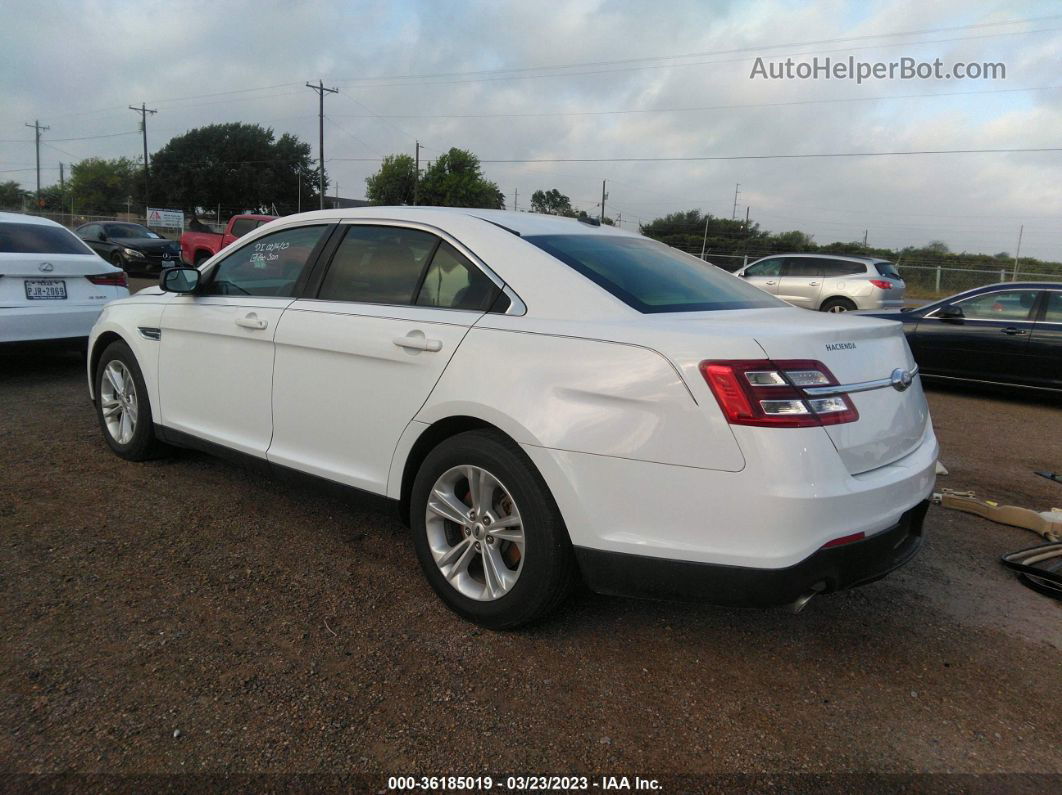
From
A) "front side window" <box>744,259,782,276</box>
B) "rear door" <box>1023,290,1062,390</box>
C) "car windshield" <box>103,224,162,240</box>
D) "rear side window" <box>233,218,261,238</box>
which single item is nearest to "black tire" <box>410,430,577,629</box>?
"rear door" <box>1023,290,1062,390</box>

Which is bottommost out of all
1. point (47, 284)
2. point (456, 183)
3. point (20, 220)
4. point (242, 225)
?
point (47, 284)

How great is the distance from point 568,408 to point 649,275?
83cm

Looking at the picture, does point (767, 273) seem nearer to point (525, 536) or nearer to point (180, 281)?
point (180, 281)

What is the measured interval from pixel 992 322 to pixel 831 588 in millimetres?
7200

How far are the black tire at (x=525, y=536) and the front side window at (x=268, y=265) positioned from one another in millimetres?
1411

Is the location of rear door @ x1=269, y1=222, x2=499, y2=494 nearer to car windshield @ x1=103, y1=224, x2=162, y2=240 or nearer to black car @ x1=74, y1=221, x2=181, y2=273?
black car @ x1=74, y1=221, x2=181, y2=273

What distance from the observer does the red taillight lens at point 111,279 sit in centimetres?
702

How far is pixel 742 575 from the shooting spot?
2.29m

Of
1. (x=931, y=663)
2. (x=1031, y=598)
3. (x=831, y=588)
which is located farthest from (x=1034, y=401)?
(x=831, y=588)

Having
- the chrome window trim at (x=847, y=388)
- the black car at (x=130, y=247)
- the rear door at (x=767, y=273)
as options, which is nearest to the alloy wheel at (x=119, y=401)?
the chrome window trim at (x=847, y=388)

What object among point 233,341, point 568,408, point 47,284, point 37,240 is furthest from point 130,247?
point 568,408

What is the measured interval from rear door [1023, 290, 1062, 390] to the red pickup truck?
1519cm

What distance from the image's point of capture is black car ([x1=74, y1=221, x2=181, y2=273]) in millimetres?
18141

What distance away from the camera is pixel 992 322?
8.20 meters
